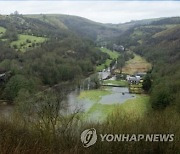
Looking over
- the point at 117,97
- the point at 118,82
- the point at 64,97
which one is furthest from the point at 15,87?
the point at 118,82

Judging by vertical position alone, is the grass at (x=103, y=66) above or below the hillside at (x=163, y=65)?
below

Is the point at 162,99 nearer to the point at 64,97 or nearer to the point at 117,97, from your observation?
the point at 117,97

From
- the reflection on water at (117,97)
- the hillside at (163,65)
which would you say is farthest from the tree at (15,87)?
the hillside at (163,65)

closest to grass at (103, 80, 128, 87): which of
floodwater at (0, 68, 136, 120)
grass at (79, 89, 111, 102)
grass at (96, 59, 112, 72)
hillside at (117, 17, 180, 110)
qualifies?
floodwater at (0, 68, 136, 120)

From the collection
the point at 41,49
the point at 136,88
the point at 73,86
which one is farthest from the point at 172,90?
the point at 41,49

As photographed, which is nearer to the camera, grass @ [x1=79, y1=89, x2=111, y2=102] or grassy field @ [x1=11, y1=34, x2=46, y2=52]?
grass @ [x1=79, y1=89, x2=111, y2=102]

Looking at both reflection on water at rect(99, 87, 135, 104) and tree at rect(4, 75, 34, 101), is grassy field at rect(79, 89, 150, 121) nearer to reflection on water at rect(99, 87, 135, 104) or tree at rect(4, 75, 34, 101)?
reflection on water at rect(99, 87, 135, 104)

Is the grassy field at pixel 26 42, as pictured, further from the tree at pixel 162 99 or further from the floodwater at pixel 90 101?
the tree at pixel 162 99
